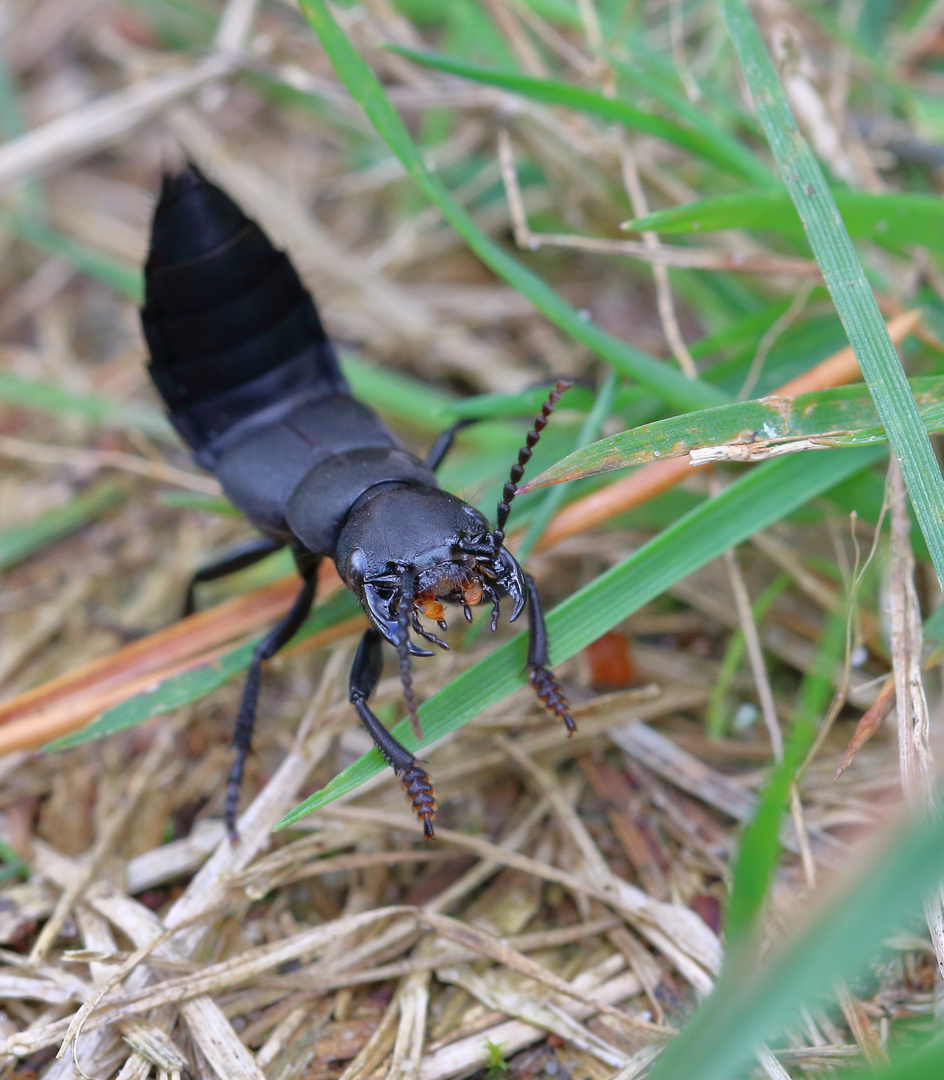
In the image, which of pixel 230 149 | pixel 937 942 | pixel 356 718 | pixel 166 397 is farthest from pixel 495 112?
pixel 937 942

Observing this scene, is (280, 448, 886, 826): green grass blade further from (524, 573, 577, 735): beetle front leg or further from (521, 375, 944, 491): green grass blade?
(521, 375, 944, 491): green grass blade

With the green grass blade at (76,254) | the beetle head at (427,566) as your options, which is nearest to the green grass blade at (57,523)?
the green grass blade at (76,254)

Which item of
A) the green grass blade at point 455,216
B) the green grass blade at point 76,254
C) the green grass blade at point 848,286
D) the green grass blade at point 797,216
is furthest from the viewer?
the green grass blade at point 76,254

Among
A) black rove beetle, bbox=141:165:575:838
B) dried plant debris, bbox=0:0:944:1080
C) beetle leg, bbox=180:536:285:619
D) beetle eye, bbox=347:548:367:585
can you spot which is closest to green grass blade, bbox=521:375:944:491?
dried plant debris, bbox=0:0:944:1080

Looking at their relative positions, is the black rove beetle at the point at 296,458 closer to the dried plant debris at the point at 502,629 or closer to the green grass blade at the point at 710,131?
the dried plant debris at the point at 502,629

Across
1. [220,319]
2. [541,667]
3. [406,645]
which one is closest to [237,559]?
[220,319]

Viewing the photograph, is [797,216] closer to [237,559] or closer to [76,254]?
[237,559]

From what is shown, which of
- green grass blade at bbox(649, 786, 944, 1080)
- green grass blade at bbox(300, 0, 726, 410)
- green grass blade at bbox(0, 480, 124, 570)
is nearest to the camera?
green grass blade at bbox(649, 786, 944, 1080)

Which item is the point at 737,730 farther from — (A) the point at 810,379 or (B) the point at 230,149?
(B) the point at 230,149
